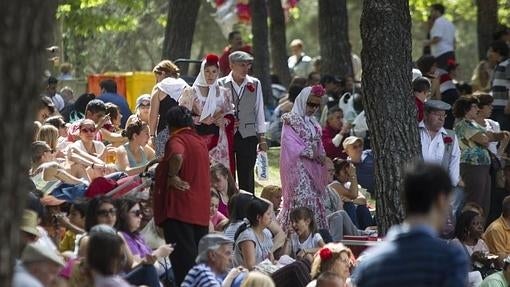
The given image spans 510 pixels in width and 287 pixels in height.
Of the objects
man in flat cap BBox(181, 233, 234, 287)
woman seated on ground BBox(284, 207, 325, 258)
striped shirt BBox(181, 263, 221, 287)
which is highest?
man in flat cap BBox(181, 233, 234, 287)

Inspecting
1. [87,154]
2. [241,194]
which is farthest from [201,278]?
[87,154]

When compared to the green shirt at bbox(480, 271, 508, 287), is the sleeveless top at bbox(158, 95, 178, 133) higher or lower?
higher

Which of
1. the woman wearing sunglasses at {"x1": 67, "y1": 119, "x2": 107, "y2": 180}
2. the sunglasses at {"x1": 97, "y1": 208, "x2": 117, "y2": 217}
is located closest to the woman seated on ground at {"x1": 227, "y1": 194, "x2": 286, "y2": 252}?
the woman wearing sunglasses at {"x1": 67, "y1": 119, "x2": 107, "y2": 180}

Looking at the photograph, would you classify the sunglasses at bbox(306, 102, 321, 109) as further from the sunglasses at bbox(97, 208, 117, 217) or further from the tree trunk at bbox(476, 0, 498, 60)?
the tree trunk at bbox(476, 0, 498, 60)

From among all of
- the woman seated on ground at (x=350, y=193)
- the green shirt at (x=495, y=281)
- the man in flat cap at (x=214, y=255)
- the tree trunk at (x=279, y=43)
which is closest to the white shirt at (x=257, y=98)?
the woman seated on ground at (x=350, y=193)

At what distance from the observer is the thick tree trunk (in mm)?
15328

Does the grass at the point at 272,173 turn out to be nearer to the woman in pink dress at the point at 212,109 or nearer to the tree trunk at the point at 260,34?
the woman in pink dress at the point at 212,109

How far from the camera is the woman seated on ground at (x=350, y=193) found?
1783cm

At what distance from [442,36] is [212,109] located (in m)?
11.8

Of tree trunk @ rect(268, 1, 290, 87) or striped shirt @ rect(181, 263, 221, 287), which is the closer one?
striped shirt @ rect(181, 263, 221, 287)

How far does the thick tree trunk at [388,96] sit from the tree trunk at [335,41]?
40.3 ft

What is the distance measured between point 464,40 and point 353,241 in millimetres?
38162

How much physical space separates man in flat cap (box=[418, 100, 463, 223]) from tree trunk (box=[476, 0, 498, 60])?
38.7ft

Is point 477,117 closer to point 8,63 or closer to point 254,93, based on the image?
point 254,93
